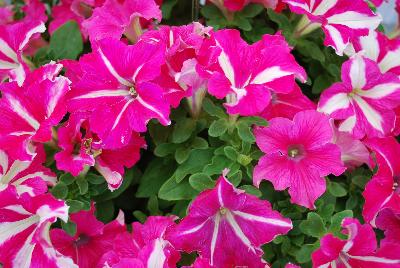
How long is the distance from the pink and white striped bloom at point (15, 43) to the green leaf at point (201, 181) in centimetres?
29

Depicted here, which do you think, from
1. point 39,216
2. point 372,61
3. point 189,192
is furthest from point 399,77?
point 39,216

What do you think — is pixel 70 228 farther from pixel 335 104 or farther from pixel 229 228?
pixel 335 104

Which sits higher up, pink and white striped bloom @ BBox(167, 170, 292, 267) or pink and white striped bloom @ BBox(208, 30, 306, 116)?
pink and white striped bloom @ BBox(208, 30, 306, 116)

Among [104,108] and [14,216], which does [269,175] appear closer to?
[104,108]

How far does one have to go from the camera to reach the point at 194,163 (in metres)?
0.78

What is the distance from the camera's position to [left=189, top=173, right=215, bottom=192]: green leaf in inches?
28.2

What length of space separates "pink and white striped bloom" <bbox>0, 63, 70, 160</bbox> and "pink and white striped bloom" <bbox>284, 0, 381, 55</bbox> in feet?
1.12

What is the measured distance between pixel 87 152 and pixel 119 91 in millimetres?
91

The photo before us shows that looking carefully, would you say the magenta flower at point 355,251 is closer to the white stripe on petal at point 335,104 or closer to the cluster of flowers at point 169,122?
the cluster of flowers at point 169,122

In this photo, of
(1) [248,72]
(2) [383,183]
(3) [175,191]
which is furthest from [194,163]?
(2) [383,183]

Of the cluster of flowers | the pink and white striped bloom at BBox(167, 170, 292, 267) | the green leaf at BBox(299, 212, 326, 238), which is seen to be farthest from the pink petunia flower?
the green leaf at BBox(299, 212, 326, 238)

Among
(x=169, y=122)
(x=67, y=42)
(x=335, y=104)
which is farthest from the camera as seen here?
(x=67, y=42)

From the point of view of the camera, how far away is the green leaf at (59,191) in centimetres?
75

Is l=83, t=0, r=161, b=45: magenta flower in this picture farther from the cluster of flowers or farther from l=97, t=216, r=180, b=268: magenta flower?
l=97, t=216, r=180, b=268: magenta flower
